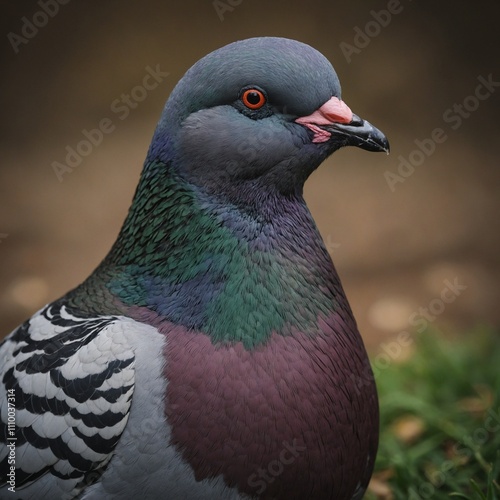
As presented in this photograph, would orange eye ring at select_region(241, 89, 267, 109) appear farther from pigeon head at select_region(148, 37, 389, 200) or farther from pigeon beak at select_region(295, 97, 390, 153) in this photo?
pigeon beak at select_region(295, 97, 390, 153)

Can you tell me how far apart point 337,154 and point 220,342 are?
236 inches

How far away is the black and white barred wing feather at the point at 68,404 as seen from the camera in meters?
3.13

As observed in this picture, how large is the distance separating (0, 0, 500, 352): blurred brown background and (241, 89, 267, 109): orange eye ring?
4705 mm

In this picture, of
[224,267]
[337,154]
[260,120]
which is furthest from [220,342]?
[337,154]

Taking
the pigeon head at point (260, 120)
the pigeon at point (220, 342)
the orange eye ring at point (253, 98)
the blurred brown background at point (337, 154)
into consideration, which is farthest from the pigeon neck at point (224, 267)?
the blurred brown background at point (337, 154)

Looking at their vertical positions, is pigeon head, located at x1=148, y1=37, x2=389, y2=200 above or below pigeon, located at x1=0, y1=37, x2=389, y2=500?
above

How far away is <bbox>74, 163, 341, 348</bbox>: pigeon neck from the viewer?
3230 mm

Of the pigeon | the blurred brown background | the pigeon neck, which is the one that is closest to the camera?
the pigeon

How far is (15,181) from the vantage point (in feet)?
27.2

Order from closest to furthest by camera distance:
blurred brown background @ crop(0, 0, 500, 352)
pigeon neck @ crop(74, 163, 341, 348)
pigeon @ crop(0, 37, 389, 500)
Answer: pigeon @ crop(0, 37, 389, 500), pigeon neck @ crop(74, 163, 341, 348), blurred brown background @ crop(0, 0, 500, 352)

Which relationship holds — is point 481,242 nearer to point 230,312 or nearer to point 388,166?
point 388,166

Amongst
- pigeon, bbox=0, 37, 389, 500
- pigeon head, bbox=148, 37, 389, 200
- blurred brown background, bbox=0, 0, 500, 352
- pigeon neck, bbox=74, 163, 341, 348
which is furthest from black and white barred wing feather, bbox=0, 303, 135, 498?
blurred brown background, bbox=0, 0, 500, 352

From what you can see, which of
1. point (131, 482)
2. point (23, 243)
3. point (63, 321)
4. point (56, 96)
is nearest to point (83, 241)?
point (23, 243)

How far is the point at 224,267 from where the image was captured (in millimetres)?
3275
